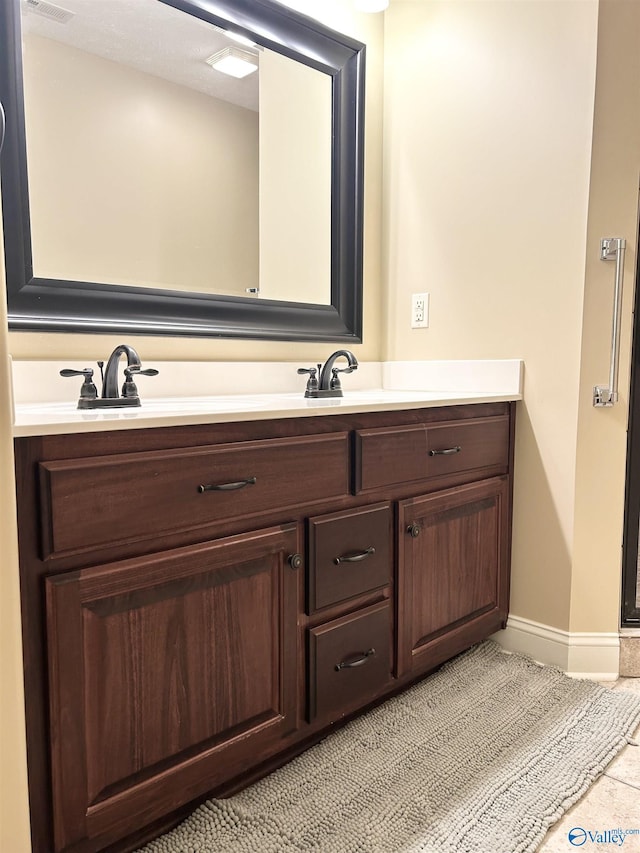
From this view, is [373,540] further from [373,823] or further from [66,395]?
[66,395]

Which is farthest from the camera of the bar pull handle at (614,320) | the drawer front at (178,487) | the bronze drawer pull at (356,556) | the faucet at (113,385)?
the bar pull handle at (614,320)

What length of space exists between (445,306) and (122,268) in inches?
42.5

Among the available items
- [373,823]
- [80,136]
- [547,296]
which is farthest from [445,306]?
[373,823]

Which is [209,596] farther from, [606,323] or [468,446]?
[606,323]

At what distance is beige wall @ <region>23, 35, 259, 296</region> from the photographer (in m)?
1.47

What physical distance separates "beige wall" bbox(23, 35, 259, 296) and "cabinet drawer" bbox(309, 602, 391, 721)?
0.99 m

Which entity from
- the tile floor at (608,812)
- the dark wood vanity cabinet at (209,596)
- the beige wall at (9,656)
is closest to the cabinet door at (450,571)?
the dark wood vanity cabinet at (209,596)

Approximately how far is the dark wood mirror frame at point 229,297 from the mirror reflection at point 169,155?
0.03 meters

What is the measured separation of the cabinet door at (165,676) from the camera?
3.30 ft

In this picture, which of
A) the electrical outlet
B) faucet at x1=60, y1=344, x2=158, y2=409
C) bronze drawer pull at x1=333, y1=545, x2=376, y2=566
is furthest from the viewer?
the electrical outlet

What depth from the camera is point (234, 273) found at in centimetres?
185

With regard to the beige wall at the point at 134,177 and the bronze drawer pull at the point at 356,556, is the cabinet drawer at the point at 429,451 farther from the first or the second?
the beige wall at the point at 134,177

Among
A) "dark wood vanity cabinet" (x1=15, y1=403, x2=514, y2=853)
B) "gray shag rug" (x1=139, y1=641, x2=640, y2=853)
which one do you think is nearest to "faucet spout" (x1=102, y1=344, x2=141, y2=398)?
"dark wood vanity cabinet" (x1=15, y1=403, x2=514, y2=853)

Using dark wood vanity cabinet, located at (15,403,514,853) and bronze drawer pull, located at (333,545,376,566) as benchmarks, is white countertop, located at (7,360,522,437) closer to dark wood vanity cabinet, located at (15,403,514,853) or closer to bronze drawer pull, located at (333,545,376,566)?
dark wood vanity cabinet, located at (15,403,514,853)
